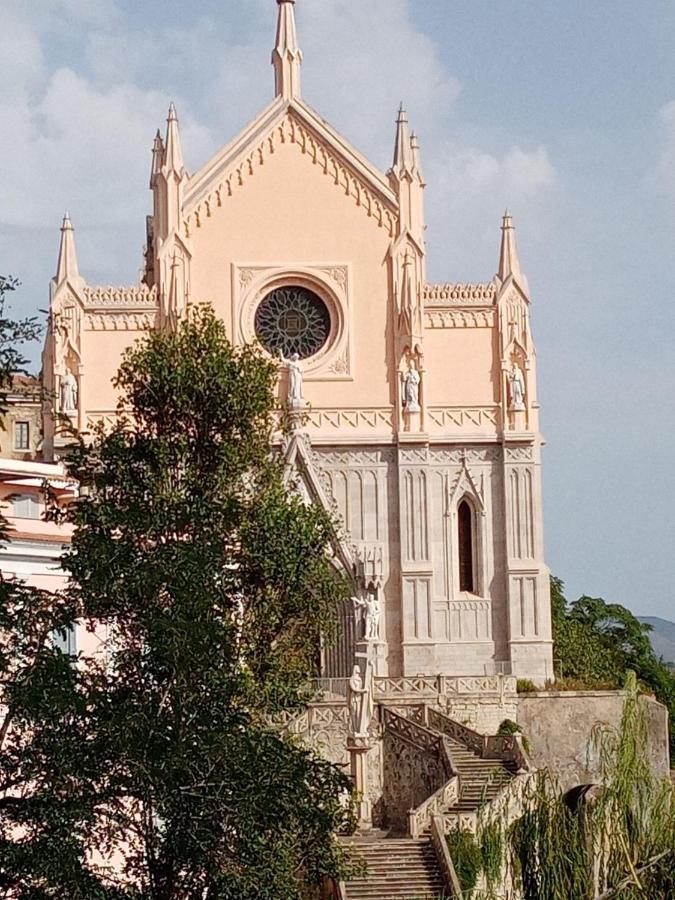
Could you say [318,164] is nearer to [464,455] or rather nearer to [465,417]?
[465,417]

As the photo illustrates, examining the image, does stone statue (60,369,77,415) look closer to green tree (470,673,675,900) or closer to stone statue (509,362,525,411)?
stone statue (509,362,525,411)

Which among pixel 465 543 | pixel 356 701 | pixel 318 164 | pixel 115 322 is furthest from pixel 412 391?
pixel 356 701

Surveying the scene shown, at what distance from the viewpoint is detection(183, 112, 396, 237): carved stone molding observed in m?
60.9

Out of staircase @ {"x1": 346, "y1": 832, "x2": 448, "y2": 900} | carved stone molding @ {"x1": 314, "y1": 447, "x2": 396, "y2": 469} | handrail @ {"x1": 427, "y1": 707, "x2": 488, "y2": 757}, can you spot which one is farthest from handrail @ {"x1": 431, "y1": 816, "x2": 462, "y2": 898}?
carved stone molding @ {"x1": 314, "y1": 447, "x2": 396, "y2": 469}

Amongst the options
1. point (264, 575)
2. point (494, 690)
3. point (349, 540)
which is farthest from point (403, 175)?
point (264, 575)

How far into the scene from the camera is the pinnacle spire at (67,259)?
59250 mm

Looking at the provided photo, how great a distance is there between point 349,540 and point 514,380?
699cm

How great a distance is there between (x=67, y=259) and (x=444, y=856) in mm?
24477

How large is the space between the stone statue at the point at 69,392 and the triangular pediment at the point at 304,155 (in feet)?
22.8

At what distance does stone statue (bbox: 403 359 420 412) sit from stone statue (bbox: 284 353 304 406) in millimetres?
3083

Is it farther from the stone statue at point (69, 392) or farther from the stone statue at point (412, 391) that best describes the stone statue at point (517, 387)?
the stone statue at point (69, 392)

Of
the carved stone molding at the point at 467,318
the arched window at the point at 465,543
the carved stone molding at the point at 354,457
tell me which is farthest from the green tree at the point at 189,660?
the carved stone molding at the point at 467,318

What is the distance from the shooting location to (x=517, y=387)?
196ft

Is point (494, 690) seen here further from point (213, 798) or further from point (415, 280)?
point (213, 798)
